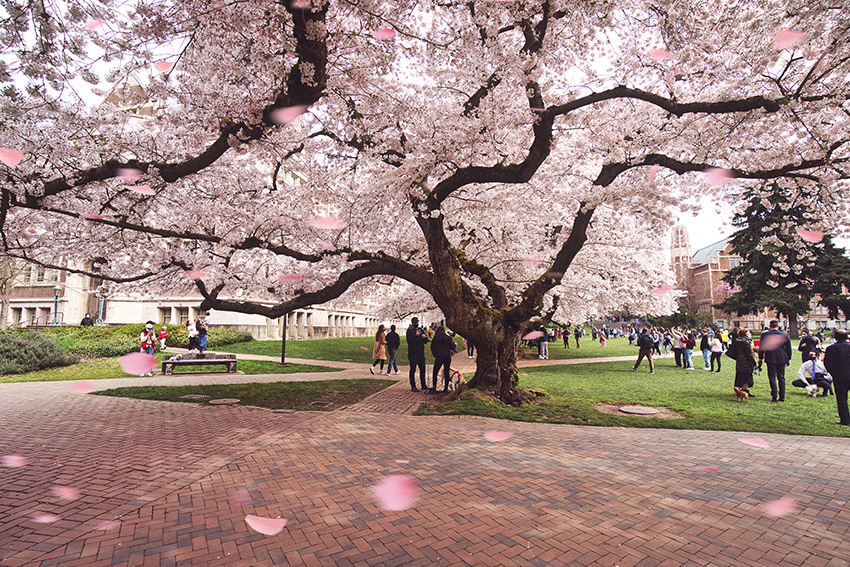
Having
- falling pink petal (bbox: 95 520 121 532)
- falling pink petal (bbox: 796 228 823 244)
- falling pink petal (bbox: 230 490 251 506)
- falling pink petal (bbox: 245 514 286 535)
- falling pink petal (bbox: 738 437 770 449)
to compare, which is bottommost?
falling pink petal (bbox: 738 437 770 449)

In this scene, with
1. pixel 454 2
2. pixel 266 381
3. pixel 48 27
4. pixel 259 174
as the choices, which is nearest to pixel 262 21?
pixel 48 27

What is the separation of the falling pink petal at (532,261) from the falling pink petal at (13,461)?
44.2 ft

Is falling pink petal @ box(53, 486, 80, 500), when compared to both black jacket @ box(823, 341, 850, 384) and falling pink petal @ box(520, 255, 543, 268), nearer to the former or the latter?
black jacket @ box(823, 341, 850, 384)

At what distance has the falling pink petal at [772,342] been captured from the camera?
36.4 ft

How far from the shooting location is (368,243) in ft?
45.6

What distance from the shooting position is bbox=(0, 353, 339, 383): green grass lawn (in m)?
16.0

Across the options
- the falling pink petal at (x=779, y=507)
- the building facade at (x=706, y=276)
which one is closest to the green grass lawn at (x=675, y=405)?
the falling pink petal at (x=779, y=507)

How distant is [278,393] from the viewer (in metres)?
12.1

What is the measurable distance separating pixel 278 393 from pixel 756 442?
10.5 m

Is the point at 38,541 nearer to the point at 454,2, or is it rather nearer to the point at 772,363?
the point at 454,2

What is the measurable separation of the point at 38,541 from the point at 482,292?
14.8 m

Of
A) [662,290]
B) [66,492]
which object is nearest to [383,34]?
[66,492]

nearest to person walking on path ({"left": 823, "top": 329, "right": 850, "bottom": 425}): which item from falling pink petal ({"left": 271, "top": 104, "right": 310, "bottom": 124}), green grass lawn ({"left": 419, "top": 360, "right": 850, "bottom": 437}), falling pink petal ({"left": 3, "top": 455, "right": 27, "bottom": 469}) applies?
green grass lawn ({"left": 419, "top": 360, "right": 850, "bottom": 437})

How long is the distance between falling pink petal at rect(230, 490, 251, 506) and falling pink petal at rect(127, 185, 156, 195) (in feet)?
20.6
